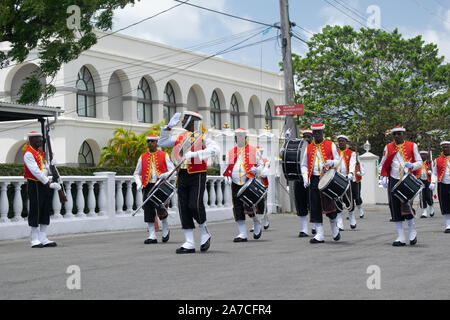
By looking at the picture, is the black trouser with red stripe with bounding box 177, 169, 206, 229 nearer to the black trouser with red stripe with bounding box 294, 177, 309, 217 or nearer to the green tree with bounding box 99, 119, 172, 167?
the black trouser with red stripe with bounding box 294, 177, 309, 217

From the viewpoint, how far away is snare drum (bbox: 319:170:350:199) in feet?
39.4

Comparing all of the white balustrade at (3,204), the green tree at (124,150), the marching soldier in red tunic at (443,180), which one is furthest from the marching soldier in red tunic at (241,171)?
the green tree at (124,150)

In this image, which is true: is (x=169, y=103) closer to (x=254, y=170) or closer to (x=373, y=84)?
(x=373, y=84)

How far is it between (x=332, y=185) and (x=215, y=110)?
124 ft

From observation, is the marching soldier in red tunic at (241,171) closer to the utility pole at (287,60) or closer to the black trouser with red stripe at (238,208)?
the black trouser with red stripe at (238,208)

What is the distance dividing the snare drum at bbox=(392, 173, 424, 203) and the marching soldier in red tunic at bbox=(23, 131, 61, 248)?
5665 millimetres

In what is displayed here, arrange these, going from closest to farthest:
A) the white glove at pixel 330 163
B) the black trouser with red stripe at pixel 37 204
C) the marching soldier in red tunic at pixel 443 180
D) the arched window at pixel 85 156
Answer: the white glove at pixel 330 163 → the black trouser with red stripe at pixel 37 204 → the marching soldier in red tunic at pixel 443 180 → the arched window at pixel 85 156

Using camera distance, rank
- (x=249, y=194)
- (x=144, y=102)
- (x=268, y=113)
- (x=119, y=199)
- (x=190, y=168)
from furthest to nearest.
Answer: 1. (x=268, y=113)
2. (x=144, y=102)
3. (x=119, y=199)
4. (x=249, y=194)
5. (x=190, y=168)

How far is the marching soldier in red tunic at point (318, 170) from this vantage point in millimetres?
12242

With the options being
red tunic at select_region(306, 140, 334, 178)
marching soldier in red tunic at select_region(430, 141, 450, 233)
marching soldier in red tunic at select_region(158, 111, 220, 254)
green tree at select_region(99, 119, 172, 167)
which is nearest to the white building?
green tree at select_region(99, 119, 172, 167)

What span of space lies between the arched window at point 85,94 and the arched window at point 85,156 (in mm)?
1707

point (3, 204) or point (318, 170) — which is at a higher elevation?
point (318, 170)

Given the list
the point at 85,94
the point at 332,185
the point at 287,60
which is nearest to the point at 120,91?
the point at 85,94

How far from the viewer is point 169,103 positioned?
4519 centimetres
